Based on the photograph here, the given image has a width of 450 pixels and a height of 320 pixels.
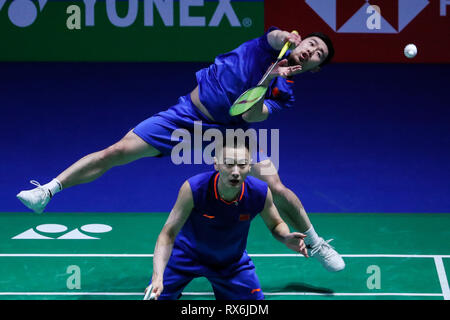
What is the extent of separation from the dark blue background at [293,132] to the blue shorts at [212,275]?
2.59m

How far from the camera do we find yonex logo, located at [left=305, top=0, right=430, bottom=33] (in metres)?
12.0

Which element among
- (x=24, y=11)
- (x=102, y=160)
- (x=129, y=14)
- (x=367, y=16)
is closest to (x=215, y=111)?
(x=102, y=160)

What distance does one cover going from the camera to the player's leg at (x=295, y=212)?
6105mm

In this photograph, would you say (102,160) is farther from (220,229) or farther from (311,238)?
(311,238)

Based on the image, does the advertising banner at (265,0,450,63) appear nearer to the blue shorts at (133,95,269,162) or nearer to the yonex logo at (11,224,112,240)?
the yonex logo at (11,224,112,240)

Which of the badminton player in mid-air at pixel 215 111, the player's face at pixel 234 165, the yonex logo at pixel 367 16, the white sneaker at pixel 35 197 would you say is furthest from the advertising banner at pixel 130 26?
the player's face at pixel 234 165

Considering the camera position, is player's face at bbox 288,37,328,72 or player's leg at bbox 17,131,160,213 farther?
player's leg at bbox 17,131,160,213

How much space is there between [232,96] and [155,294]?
74.4 inches

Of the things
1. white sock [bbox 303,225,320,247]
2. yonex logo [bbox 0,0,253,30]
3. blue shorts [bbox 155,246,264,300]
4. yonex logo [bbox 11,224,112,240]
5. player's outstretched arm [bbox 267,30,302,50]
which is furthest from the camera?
yonex logo [bbox 0,0,253,30]

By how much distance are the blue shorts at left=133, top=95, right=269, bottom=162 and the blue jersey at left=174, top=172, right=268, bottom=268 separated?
793mm

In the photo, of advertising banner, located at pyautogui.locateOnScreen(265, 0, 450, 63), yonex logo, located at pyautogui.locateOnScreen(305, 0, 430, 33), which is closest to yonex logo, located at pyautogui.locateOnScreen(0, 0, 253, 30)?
advertising banner, located at pyautogui.locateOnScreen(265, 0, 450, 63)

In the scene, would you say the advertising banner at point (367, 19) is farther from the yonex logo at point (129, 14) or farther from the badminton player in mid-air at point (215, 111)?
the badminton player in mid-air at point (215, 111)

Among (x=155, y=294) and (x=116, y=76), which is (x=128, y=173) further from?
(x=155, y=294)

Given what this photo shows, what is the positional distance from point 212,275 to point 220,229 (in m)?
0.34
